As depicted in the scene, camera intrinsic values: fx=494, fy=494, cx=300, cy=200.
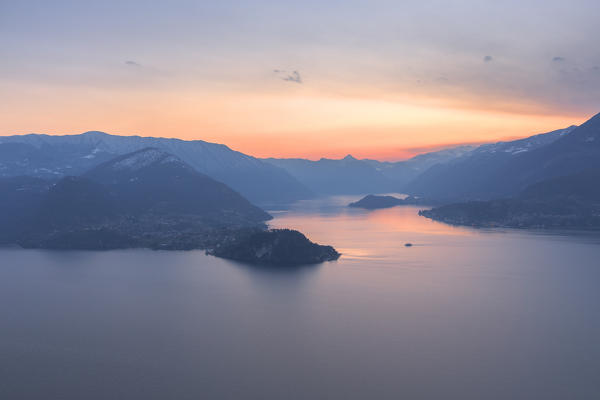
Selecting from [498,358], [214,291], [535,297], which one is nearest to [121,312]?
[214,291]

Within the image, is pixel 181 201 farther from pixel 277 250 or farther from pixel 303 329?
pixel 303 329

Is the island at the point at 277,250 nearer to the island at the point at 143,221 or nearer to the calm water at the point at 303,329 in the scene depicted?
the island at the point at 143,221

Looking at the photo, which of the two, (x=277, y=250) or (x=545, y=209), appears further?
(x=545, y=209)

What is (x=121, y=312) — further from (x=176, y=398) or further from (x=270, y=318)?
(x=176, y=398)

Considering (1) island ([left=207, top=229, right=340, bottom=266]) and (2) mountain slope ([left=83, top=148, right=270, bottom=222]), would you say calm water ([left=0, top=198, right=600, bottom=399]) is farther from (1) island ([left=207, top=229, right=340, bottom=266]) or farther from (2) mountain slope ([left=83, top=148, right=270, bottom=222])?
(2) mountain slope ([left=83, top=148, right=270, bottom=222])

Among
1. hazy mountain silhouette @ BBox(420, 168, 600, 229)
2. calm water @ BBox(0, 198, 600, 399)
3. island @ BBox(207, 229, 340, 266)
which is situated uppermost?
hazy mountain silhouette @ BBox(420, 168, 600, 229)

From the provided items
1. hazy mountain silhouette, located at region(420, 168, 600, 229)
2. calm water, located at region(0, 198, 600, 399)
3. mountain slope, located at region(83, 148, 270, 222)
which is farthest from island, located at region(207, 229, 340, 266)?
hazy mountain silhouette, located at region(420, 168, 600, 229)

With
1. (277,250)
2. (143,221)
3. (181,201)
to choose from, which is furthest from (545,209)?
(143,221)

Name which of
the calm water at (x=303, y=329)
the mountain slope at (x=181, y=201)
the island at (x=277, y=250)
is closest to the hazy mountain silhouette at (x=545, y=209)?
the calm water at (x=303, y=329)
